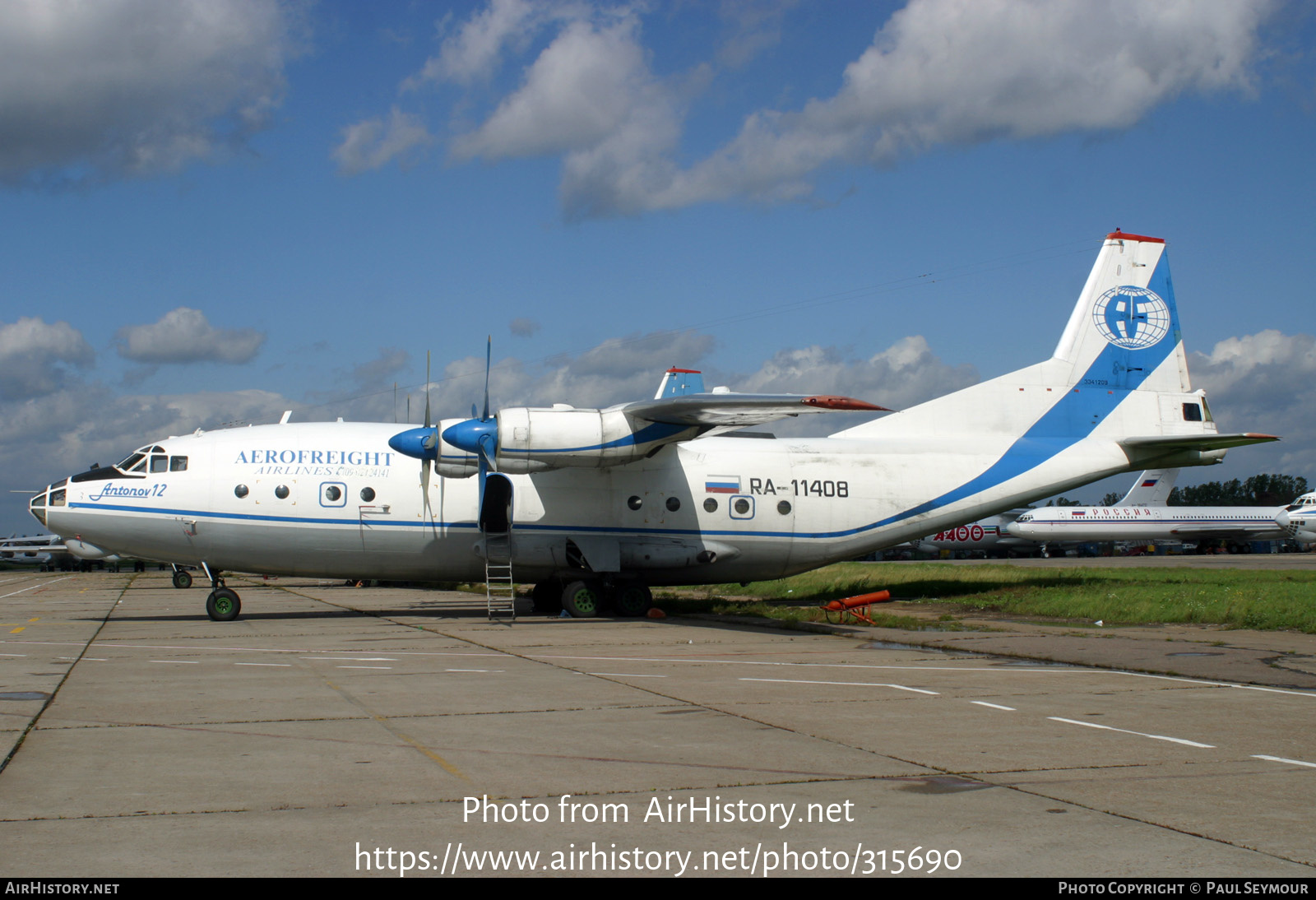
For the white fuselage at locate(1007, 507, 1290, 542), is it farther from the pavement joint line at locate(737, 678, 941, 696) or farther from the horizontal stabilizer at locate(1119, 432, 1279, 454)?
the pavement joint line at locate(737, 678, 941, 696)

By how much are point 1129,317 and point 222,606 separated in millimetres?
21307

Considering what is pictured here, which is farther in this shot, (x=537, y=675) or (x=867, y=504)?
(x=867, y=504)

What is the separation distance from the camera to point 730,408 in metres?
17.3

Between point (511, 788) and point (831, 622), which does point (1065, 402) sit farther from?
point (511, 788)

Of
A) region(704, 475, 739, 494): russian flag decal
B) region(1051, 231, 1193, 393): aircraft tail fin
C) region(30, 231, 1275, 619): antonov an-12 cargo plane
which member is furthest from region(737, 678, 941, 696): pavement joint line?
region(1051, 231, 1193, 393): aircraft tail fin

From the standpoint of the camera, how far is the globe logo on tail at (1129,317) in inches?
923

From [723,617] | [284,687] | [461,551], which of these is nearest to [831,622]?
[723,617]

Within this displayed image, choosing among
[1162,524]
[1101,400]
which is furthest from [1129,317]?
[1162,524]

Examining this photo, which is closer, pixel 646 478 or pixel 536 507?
pixel 536 507

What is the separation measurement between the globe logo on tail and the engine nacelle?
1121cm

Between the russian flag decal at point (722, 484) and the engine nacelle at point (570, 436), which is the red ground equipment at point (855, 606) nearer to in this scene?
the russian flag decal at point (722, 484)

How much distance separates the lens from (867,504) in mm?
21859

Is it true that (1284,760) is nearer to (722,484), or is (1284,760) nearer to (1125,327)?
(722,484)

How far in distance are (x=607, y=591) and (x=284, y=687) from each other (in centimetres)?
1097
